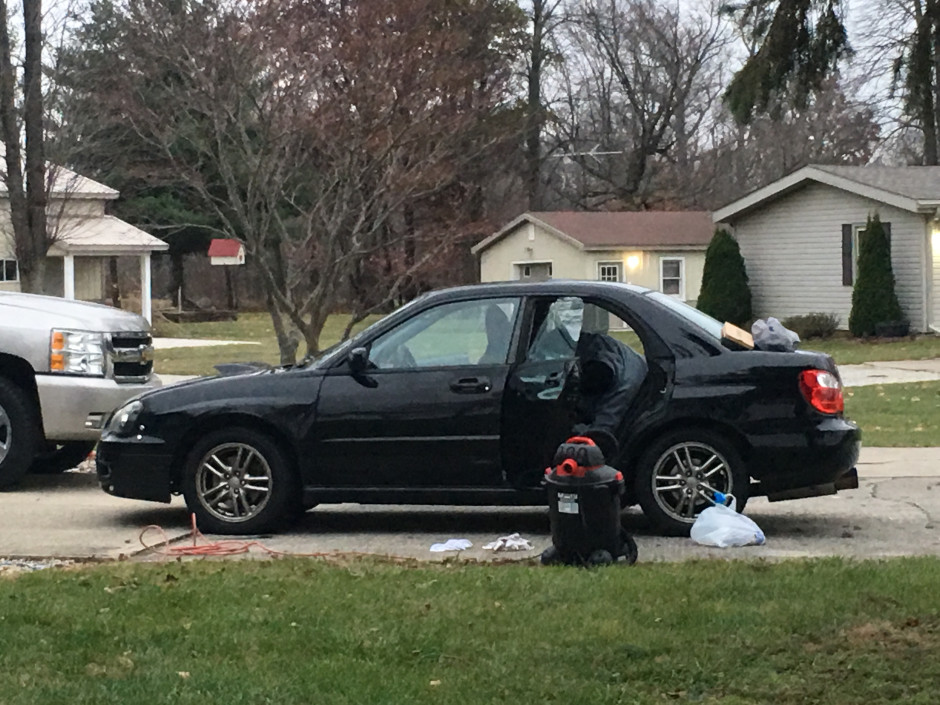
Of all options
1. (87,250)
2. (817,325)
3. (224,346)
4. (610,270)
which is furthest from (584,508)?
(610,270)

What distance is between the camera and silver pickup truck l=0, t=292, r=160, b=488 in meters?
10.5

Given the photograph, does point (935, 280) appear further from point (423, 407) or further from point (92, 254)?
point (423, 407)

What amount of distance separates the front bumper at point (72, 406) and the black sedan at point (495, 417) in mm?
1624

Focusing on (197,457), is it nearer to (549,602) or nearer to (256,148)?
(549,602)

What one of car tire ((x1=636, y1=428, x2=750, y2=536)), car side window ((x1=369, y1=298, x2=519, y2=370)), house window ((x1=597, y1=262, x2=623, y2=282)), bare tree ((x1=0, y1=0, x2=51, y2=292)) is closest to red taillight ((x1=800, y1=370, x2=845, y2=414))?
car tire ((x1=636, y1=428, x2=750, y2=536))

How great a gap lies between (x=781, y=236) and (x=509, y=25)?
1899cm

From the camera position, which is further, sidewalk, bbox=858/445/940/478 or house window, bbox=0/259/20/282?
Result: house window, bbox=0/259/20/282

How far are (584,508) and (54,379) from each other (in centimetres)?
518

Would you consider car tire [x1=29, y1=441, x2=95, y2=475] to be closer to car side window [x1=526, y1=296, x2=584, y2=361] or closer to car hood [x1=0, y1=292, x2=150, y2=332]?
car hood [x1=0, y1=292, x2=150, y2=332]

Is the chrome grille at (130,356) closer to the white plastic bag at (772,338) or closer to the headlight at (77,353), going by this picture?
the headlight at (77,353)

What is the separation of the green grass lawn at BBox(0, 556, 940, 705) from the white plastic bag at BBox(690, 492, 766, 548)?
3.73 feet

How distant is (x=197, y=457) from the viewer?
8766 millimetres

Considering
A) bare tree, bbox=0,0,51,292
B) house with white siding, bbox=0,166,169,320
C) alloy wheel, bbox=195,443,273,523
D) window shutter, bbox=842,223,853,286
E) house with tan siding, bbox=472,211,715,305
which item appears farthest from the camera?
house with tan siding, bbox=472,211,715,305

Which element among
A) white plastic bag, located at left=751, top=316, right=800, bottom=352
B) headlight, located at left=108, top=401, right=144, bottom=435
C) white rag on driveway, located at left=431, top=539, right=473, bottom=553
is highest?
white plastic bag, located at left=751, top=316, right=800, bottom=352
